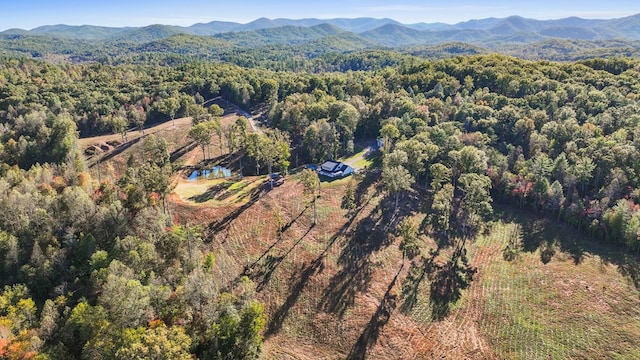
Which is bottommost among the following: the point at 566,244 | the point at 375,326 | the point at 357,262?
the point at 375,326

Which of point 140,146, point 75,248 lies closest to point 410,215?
point 75,248

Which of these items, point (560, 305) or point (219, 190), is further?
point (219, 190)

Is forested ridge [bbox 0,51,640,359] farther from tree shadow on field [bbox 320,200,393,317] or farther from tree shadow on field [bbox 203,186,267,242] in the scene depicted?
tree shadow on field [bbox 320,200,393,317]

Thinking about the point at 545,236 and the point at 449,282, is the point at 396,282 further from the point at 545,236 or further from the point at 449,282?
the point at 545,236

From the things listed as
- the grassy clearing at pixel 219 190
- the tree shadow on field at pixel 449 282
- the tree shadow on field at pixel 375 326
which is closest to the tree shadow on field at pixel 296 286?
the tree shadow on field at pixel 375 326

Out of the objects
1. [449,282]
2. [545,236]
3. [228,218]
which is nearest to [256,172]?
[228,218]

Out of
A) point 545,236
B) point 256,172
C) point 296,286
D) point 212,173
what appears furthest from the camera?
point 256,172

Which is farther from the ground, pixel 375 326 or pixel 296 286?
pixel 296 286
